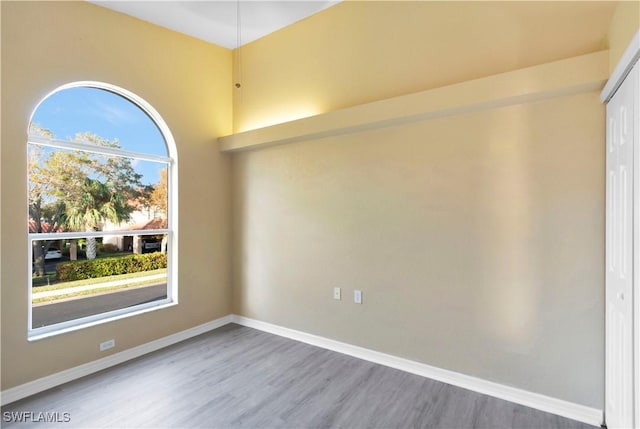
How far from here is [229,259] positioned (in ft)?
13.2

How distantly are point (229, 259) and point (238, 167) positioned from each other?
3.91 ft

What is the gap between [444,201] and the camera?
254cm

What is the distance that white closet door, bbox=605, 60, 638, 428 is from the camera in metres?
1.54

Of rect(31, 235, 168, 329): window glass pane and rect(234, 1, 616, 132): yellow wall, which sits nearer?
rect(234, 1, 616, 132): yellow wall

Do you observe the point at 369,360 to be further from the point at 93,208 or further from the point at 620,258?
the point at 93,208

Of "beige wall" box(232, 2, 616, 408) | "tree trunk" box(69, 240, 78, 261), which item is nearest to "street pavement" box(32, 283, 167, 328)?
"tree trunk" box(69, 240, 78, 261)

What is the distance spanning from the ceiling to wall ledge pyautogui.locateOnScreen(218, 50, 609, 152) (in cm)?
117

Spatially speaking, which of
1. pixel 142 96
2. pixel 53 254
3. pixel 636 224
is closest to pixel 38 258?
pixel 53 254

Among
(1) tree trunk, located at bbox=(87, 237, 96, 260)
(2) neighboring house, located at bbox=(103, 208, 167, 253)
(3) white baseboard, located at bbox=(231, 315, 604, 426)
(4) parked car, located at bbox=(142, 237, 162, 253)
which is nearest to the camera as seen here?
(3) white baseboard, located at bbox=(231, 315, 604, 426)

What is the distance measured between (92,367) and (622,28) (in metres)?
4.46

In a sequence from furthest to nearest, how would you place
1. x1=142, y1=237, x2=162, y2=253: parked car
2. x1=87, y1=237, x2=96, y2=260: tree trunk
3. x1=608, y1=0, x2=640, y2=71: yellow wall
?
x1=142, y1=237, x2=162, y2=253: parked car, x1=87, y1=237, x2=96, y2=260: tree trunk, x1=608, y1=0, x2=640, y2=71: yellow wall

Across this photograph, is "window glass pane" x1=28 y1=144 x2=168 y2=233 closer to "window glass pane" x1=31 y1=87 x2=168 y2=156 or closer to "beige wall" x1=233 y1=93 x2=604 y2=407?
"window glass pane" x1=31 y1=87 x2=168 y2=156

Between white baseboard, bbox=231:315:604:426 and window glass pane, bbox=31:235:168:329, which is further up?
window glass pane, bbox=31:235:168:329

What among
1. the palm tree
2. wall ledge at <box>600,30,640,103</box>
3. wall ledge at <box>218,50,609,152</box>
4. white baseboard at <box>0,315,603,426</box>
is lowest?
white baseboard at <box>0,315,603,426</box>
